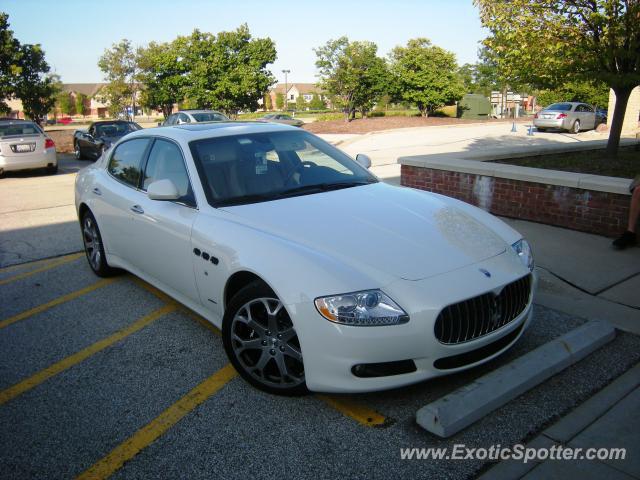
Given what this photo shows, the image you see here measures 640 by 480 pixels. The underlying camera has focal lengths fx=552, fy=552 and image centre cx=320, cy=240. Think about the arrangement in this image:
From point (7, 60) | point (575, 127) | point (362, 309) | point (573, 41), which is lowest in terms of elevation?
point (575, 127)

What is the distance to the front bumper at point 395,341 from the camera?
289cm

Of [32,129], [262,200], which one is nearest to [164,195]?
[262,200]

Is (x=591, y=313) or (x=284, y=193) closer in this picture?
(x=284, y=193)

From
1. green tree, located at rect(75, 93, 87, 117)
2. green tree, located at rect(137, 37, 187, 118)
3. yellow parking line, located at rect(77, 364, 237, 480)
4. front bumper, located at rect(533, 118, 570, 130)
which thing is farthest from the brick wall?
green tree, located at rect(75, 93, 87, 117)

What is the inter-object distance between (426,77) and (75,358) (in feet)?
116

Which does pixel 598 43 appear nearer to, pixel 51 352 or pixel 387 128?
pixel 51 352

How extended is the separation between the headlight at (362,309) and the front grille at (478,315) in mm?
244

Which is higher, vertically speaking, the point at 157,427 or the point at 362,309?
the point at 362,309

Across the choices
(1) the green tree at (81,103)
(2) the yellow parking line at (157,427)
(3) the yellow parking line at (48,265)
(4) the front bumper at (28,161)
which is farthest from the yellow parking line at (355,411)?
(1) the green tree at (81,103)

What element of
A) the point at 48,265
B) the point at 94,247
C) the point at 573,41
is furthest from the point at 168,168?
the point at 573,41

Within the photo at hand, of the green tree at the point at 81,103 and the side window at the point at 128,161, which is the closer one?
the side window at the point at 128,161

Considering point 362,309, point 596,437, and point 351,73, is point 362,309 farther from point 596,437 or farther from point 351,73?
point 351,73

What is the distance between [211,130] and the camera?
4.63 meters

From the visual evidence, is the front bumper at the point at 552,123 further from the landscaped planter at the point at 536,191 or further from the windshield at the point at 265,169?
the windshield at the point at 265,169
